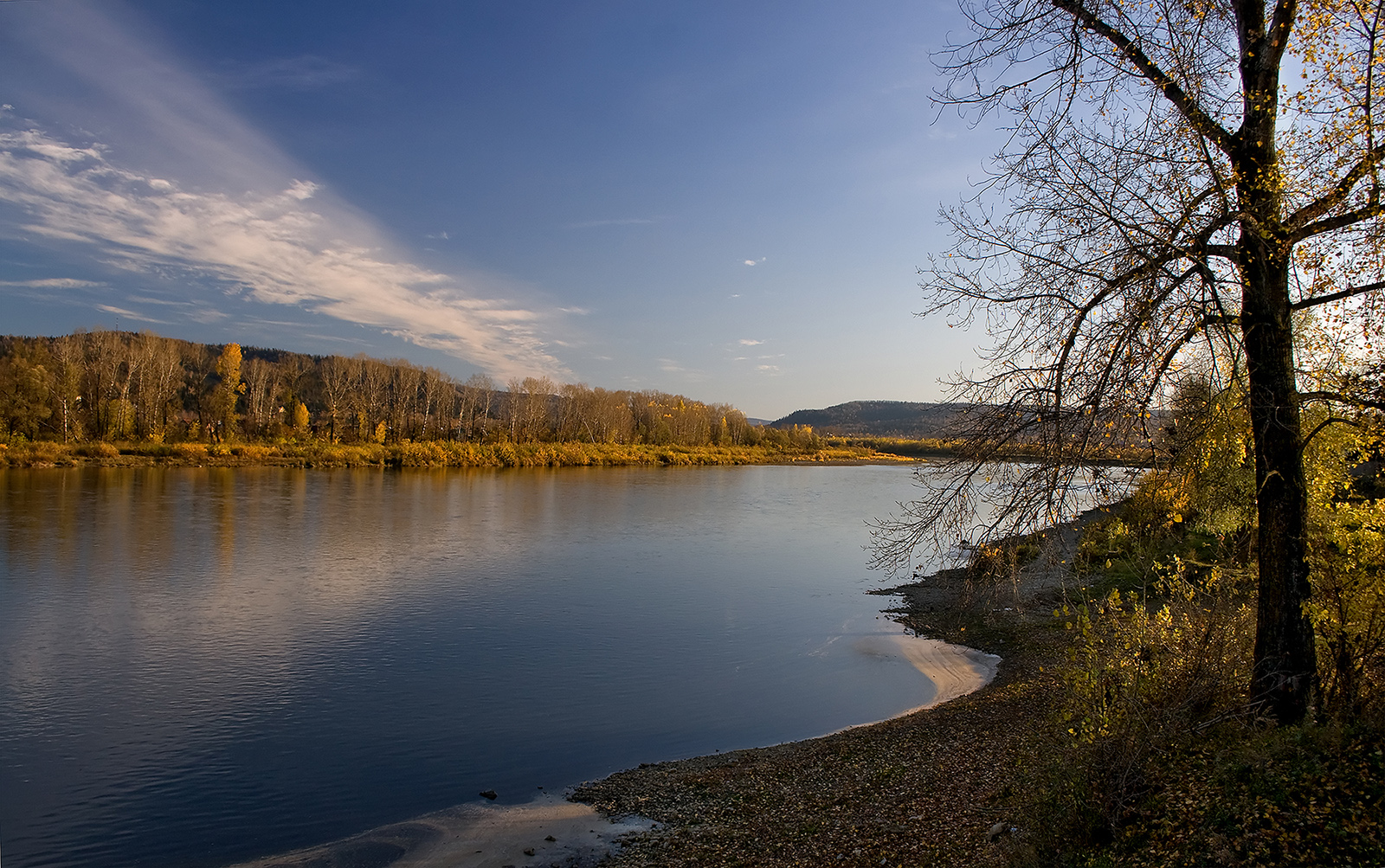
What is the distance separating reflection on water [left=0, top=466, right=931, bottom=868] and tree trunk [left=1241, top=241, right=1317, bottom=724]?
21.9 feet

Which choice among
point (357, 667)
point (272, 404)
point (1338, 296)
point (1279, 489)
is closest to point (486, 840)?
point (357, 667)

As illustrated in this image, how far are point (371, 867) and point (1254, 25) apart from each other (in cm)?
1095

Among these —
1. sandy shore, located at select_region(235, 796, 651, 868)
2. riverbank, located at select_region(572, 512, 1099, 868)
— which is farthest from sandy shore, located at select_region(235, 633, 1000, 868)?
riverbank, located at select_region(572, 512, 1099, 868)

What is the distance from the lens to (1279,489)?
592 centimetres

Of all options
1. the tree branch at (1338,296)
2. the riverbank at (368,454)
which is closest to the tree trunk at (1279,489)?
the tree branch at (1338,296)

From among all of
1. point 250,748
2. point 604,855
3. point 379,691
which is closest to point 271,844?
point 250,748

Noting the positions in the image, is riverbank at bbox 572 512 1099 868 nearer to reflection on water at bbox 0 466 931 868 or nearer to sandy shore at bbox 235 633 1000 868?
sandy shore at bbox 235 633 1000 868

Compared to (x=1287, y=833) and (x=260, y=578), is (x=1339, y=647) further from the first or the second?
(x=260, y=578)

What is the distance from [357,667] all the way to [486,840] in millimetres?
6978

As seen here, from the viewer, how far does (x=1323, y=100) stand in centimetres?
556

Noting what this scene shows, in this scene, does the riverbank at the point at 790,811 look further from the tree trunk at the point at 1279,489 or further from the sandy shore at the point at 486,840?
the tree trunk at the point at 1279,489

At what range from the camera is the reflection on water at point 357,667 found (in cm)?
888

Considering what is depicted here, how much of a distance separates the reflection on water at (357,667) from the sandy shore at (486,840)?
1.19 feet

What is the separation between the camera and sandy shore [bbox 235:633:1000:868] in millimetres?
7375
